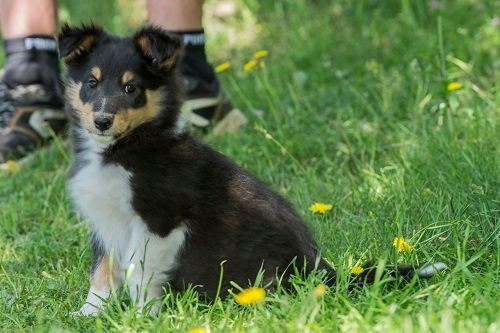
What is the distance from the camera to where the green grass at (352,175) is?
2.88m

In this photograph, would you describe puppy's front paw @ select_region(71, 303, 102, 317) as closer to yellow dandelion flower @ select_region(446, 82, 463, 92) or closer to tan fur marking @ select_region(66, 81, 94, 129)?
tan fur marking @ select_region(66, 81, 94, 129)

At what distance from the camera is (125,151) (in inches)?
132

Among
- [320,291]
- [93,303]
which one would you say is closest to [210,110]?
[93,303]

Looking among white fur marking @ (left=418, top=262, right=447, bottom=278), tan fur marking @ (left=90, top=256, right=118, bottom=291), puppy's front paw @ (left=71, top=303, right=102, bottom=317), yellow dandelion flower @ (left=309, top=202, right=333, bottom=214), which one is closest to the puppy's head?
tan fur marking @ (left=90, top=256, right=118, bottom=291)

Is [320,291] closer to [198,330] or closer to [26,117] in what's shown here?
[198,330]

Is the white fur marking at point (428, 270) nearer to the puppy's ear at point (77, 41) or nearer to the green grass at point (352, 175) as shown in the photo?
the green grass at point (352, 175)

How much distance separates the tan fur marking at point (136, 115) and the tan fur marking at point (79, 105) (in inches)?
4.0

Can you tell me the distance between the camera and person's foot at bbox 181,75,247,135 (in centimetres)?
528

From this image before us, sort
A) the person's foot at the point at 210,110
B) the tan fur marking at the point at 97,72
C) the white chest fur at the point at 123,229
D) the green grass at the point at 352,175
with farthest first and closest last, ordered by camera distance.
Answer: the person's foot at the point at 210,110 < the tan fur marking at the point at 97,72 < the white chest fur at the point at 123,229 < the green grass at the point at 352,175

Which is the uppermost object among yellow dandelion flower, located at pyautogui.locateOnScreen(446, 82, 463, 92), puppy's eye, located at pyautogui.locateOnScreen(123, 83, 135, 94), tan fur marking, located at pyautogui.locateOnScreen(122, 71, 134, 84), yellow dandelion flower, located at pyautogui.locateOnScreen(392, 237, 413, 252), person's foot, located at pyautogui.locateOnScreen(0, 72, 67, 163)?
tan fur marking, located at pyautogui.locateOnScreen(122, 71, 134, 84)

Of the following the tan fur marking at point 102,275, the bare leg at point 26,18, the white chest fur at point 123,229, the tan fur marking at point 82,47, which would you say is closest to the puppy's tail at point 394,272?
the white chest fur at point 123,229

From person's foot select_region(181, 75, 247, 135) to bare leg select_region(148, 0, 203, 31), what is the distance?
30 centimetres

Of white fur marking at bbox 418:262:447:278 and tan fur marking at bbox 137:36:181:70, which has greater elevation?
tan fur marking at bbox 137:36:181:70

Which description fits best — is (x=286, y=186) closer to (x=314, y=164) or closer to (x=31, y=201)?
(x=314, y=164)
